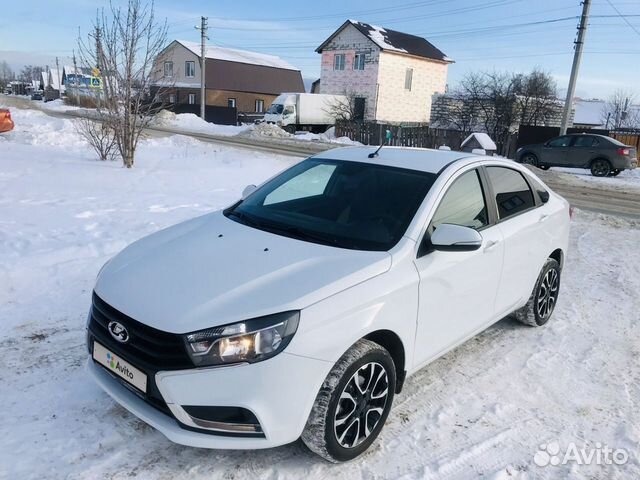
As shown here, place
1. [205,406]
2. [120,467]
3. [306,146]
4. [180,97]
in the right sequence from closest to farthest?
[205,406] < [120,467] < [306,146] < [180,97]

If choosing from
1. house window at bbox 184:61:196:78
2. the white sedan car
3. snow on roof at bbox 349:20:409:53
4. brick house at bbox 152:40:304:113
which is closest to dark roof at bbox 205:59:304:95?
brick house at bbox 152:40:304:113

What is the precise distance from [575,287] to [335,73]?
138 feet

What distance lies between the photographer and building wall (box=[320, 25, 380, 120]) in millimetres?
42406

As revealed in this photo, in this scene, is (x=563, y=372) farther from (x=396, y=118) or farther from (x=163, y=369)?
(x=396, y=118)

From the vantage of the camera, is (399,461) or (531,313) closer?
(399,461)

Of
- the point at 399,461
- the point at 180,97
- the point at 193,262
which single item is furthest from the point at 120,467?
the point at 180,97

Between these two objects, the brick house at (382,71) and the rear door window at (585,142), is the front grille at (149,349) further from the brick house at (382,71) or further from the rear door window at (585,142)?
the brick house at (382,71)

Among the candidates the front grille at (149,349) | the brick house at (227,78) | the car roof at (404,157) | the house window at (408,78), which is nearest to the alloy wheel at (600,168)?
the car roof at (404,157)

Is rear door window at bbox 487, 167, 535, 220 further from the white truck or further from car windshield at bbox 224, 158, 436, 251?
the white truck

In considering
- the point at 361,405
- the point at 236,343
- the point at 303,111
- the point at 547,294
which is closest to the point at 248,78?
the point at 303,111

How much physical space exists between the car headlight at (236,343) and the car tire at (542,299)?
292cm

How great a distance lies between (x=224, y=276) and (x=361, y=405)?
3.39 feet

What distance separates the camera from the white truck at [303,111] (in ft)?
119

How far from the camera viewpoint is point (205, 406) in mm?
2492
